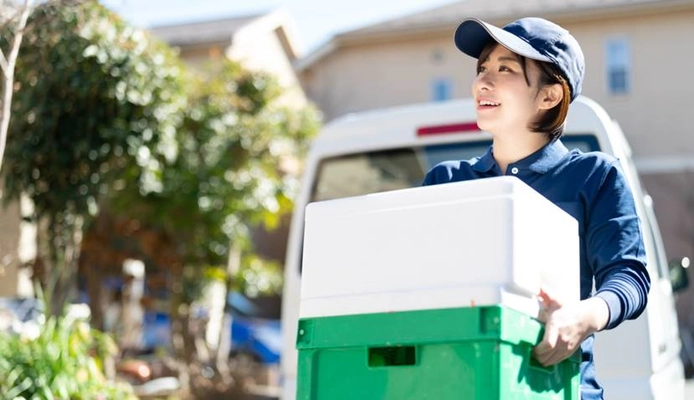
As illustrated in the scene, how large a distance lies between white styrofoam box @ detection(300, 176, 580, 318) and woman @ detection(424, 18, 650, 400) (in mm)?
123

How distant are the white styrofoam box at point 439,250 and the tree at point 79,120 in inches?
171

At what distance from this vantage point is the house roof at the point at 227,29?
74.6 ft

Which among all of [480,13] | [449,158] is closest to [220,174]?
[449,158]

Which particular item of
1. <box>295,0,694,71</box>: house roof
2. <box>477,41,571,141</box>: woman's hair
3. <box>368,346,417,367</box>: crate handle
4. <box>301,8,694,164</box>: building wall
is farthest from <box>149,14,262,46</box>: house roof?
<box>368,346,417,367</box>: crate handle

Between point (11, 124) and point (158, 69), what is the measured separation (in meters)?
1.17

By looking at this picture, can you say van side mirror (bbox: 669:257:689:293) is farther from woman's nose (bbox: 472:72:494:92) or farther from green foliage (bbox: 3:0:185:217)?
green foliage (bbox: 3:0:185:217)

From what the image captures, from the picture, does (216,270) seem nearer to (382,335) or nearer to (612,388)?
(612,388)

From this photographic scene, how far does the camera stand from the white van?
13.7 feet

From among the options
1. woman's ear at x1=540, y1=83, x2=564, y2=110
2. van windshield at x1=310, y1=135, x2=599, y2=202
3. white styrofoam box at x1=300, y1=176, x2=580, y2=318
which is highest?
van windshield at x1=310, y1=135, x2=599, y2=202

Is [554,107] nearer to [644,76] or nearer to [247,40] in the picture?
[644,76]

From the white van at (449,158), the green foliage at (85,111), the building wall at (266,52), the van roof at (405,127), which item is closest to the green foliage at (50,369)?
the white van at (449,158)

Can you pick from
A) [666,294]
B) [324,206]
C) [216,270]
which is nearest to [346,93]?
[216,270]

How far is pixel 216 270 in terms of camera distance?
10.6 m

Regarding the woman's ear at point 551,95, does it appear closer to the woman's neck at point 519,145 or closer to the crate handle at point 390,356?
the woman's neck at point 519,145
